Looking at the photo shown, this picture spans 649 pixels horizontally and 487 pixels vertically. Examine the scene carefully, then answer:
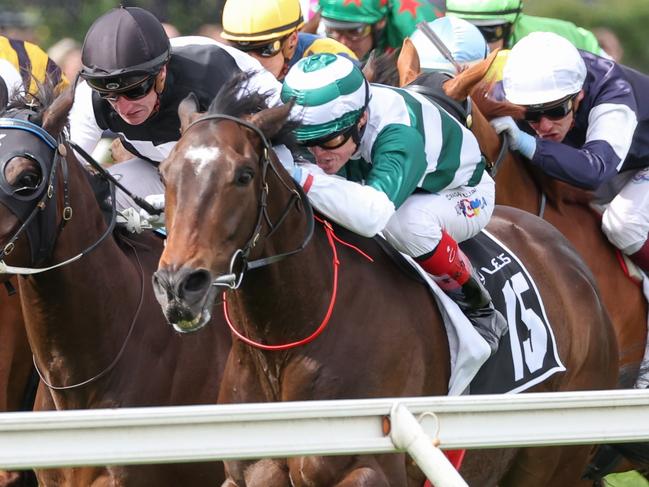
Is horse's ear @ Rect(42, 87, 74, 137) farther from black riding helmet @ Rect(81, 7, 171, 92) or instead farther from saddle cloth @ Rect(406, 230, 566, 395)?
saddle cloth @ Rect(406, 230, 566, 395)

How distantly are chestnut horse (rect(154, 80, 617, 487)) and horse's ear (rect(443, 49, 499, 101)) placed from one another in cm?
191

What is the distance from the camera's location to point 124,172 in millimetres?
5863

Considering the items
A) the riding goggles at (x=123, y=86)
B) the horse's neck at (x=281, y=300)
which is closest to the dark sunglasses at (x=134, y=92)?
the riding goggles at (x=123, y=86)

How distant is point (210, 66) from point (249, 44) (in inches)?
69.9

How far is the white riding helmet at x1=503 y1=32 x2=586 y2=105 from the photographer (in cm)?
667

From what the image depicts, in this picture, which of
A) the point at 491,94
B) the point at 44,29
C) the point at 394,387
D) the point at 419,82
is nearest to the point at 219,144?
the point at 394,387

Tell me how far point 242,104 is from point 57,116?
0.88 metres

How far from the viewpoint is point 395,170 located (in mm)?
4738

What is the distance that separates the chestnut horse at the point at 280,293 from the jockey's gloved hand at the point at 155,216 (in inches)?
29.5

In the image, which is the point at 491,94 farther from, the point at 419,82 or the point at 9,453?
the point at 9,453

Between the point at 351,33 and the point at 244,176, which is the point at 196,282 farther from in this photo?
the point at 351,33

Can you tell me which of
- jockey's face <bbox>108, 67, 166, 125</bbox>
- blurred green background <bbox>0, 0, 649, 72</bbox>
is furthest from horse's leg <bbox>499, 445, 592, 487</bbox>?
blurred green background <bbox>0, 0, 649, 72</bbox>

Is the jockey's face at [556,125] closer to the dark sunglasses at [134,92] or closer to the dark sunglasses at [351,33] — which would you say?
the dark sunglasses at [351,33]

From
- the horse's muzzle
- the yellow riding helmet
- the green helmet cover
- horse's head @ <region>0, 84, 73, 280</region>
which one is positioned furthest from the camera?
the green helmet cover
